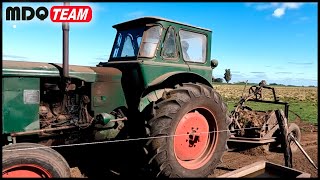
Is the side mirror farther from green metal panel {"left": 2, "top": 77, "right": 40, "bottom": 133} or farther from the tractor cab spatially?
green metal panel {"left": 2, "top": 77, "right": 40, "bottom": 133}

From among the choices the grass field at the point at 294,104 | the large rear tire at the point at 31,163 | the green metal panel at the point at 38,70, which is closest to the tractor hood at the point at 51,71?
the green metal panel at the point at 38,70

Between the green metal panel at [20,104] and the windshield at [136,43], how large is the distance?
5.56 feet

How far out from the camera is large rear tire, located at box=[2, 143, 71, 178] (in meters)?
3.38

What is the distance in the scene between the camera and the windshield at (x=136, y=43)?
5.00 m

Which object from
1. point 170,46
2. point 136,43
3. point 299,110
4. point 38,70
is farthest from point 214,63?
point 299,110

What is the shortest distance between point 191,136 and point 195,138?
10cm

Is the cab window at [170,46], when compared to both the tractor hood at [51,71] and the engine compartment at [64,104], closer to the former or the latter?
the tractor hood at [51,71]

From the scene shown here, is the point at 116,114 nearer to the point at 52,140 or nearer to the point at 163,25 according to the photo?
the point at 52,140

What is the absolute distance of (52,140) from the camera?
4.42 meters

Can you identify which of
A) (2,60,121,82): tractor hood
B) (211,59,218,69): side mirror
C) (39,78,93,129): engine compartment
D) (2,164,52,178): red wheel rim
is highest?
(211,59,218,69): side mirror

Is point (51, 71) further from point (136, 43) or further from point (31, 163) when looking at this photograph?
point (136, 43)

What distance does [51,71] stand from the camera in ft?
13.9

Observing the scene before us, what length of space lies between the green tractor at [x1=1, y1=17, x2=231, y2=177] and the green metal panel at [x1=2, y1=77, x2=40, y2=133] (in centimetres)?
1

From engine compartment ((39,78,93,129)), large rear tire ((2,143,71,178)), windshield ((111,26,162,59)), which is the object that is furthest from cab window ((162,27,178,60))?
large rear tire ((2,143,71,178))
